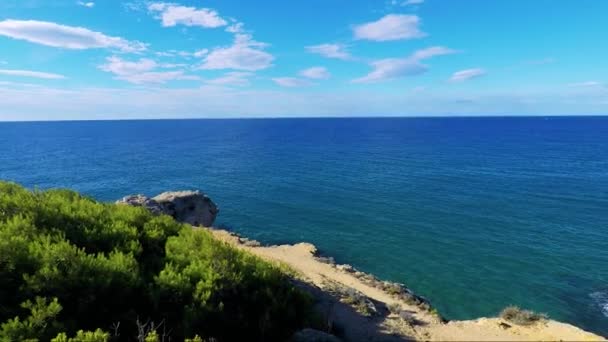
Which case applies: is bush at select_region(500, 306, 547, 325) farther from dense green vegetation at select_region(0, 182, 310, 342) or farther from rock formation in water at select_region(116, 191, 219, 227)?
rock formation in water at select_region(116, 191, 219, 227)

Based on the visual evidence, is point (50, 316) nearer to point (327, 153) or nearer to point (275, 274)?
point (275, 274)

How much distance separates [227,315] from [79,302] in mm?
4116

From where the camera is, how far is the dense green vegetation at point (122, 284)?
9.38 metres

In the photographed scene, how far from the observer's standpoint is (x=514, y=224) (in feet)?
141

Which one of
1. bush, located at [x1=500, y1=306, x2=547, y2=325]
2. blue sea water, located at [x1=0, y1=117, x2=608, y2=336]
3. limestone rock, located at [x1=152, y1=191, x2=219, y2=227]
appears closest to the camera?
bush, located at [x1=500, y1=306, x2=547, y2=325]

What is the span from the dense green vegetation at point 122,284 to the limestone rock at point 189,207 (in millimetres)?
23425

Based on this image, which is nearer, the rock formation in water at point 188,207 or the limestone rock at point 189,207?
the rock formation in water at point 188,207

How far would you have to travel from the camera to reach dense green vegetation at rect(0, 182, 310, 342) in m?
9.38

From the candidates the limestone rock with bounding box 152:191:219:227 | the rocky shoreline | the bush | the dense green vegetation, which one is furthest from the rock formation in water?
the bush

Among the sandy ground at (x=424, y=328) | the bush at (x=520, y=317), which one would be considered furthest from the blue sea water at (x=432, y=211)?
the sandy ground at (x=424, y=328)

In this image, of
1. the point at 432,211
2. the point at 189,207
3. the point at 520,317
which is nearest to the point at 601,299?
the point at 520,317

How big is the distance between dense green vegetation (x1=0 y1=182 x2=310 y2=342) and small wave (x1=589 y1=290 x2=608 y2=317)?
26773mm

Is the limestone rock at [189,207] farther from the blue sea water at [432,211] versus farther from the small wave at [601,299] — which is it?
the small wave at [601,299]

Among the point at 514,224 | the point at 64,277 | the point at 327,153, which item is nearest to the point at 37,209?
the point at 64,277
